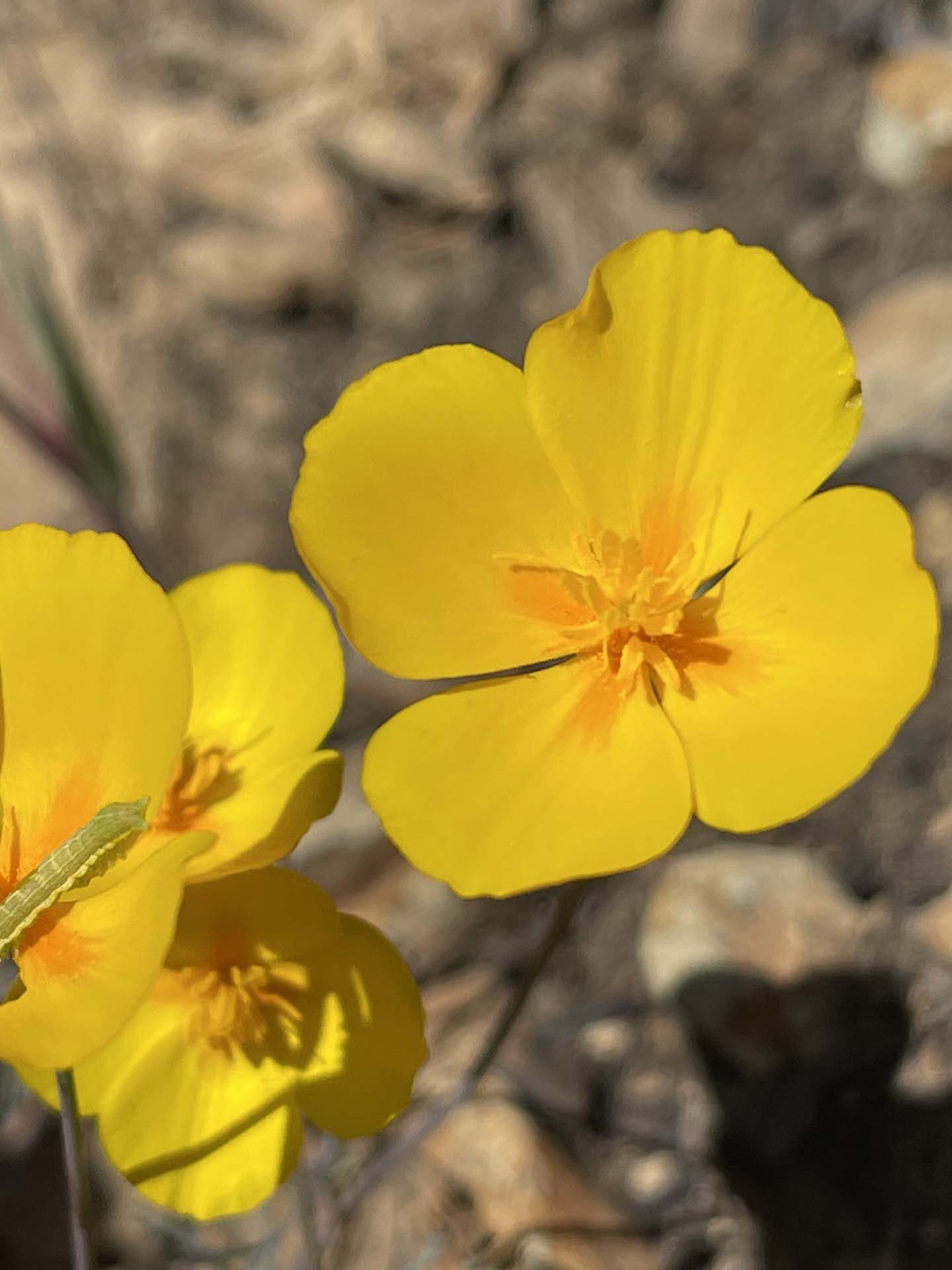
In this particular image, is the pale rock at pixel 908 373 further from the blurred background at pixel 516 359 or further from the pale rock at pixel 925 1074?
the pale rock at pixel 925 1074

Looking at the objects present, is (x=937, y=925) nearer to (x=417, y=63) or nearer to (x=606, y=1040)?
(x=606, y=1040)

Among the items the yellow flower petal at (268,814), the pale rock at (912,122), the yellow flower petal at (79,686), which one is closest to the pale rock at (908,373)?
the pale rock at (912,122)

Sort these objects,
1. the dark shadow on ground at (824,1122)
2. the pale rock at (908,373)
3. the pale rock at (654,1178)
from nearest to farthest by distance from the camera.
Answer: the dark shadow on ground at (824,1122) < the pale rock at (654,1178) < the pale rock at (908,373)

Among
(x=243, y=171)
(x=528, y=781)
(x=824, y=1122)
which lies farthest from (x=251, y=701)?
(x=243, y=171)

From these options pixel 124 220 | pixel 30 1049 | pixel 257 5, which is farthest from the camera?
pixel 257 5

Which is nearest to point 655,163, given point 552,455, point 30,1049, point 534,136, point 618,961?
point 534,136

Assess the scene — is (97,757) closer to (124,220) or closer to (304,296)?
(304,296)
